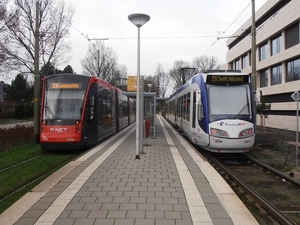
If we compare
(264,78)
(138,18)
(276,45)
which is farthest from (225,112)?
(264,78)

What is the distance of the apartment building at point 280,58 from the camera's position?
2586 cm

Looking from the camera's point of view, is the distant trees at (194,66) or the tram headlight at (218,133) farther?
the distant trees at (194,66)

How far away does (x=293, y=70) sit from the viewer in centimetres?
2681

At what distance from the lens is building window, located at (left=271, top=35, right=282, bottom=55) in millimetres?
29500

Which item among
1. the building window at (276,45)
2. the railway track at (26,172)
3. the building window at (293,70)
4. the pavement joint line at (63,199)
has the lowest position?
the railway track at (26,172)

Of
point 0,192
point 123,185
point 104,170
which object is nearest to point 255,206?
point 123,185

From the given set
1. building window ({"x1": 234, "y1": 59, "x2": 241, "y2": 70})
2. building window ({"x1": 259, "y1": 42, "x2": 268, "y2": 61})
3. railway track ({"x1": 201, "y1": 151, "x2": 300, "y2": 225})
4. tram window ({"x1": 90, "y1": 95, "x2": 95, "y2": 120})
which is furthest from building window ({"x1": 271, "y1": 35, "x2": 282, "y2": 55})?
tram window ({"x1": 90, "y1": 95, "x2": 95, "y2": 120})

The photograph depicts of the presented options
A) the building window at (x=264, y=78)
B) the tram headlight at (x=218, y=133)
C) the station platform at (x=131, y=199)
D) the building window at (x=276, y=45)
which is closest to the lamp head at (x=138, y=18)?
the tram headlight at (x=218, y=133)

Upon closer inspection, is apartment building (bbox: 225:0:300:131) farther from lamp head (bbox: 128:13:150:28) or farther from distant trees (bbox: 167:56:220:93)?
distant trees (bbox: 167:56:220:93)

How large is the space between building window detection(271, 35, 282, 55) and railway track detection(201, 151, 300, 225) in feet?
72.3

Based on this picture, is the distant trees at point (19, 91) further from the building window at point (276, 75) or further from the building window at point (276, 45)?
the building window at point (276, 45)

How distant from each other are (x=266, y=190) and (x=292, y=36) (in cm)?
2353

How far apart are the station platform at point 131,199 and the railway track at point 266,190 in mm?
596

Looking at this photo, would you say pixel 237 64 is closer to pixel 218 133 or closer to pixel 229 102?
pixel 229 102
